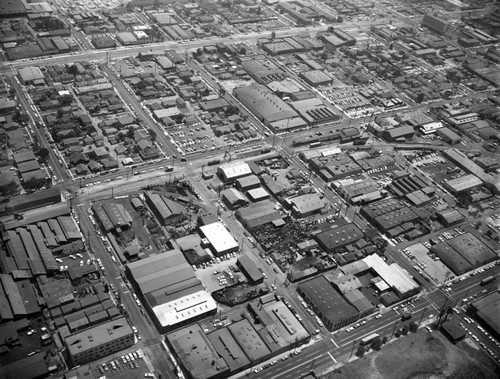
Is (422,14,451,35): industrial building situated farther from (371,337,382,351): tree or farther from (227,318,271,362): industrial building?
(227,318,271,362): industrial building

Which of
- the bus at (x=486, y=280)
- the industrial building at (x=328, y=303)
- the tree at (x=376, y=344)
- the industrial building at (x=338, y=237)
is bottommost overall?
the bus at (x=486, y=280)

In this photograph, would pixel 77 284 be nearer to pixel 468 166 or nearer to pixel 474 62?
pixel 468 166

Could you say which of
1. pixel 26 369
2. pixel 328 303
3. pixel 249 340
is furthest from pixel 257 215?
pixel 26 369

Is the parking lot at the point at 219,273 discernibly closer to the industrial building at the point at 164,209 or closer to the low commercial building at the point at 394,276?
the industrial building at the point at 164,209

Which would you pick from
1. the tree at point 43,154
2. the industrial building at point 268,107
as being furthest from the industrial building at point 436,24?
the tree at point 43,154

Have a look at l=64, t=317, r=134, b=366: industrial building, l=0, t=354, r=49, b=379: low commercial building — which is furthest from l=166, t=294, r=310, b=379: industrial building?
l=0, t=354, r=49, b=379: low commercial building

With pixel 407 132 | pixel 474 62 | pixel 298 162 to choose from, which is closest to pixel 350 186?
pixel 298 162
